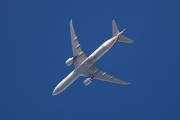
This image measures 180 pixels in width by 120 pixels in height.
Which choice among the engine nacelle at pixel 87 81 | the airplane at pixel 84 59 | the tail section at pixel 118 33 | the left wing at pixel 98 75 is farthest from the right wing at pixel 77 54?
the tail section at pixel 118 33

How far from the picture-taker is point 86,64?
180 feet

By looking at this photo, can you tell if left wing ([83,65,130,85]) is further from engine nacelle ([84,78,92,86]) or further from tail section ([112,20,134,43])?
tail section ([112,20,134,43])

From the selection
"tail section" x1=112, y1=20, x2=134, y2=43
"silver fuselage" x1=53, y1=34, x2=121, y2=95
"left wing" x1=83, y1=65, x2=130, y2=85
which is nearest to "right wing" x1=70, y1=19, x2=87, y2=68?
"silver fuselage" x1=53, y1=34, x2=121, y2=95

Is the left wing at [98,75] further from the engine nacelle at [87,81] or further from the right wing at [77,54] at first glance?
the right wing at [77,54]

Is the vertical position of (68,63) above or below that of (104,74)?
above

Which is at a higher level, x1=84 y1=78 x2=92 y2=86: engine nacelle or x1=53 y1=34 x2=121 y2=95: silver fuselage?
x1=53 y1=34 x2=121 y2=95: silver fuselage

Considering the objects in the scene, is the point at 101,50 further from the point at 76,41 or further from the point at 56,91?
the point at 56,91

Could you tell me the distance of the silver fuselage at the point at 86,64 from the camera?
173ft

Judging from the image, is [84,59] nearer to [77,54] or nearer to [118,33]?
[77,54]

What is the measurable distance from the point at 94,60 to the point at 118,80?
9352 millimetres

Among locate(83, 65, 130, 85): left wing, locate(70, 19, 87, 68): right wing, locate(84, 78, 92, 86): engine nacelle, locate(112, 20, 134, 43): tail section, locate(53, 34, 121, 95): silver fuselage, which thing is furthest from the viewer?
locate(83, 65, 130, 85): left wing

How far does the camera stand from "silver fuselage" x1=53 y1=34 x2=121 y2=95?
173ft

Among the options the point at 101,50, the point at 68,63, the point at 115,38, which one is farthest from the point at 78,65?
the point at 115,38

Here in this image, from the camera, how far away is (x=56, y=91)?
187 ft
